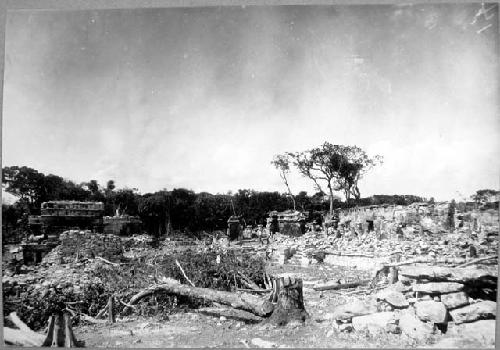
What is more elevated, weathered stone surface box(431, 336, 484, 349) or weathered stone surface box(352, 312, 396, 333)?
weathered stone surface box(352, 312, 396, 333)

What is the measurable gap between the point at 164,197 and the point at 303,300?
7.59 feet

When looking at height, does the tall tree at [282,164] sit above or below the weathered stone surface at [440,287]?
above

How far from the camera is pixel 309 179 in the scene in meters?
6.03

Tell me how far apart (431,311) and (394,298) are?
1.45 feet

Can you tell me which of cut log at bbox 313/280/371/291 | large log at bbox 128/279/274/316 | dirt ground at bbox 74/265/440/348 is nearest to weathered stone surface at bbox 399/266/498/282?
cut log at bbox 313/280/371/291

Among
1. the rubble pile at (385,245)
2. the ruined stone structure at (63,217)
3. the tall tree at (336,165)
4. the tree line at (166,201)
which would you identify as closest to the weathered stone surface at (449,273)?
the rubble pile at (385,245)

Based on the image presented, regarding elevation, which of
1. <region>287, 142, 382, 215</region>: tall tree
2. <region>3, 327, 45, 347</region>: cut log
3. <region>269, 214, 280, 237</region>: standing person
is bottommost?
<region>3, 327, 45, 347</region>: cut log

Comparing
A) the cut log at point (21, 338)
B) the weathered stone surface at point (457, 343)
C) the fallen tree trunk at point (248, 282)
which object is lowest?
the weathered stone surface at point (457, 343)

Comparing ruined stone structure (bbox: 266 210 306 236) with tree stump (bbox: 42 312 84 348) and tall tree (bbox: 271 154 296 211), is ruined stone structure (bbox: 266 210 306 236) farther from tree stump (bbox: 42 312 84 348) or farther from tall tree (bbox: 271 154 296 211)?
tree stump (bbox: 42 312 84 348)

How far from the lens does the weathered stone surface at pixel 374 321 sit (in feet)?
17.2

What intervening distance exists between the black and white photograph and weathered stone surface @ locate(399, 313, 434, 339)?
0.08 m

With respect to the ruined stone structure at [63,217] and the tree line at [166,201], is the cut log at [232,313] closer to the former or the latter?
the tree line at [166,201]

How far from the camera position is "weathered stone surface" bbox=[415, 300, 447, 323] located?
511 cm

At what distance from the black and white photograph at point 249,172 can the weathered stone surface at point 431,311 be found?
0.02 meters
